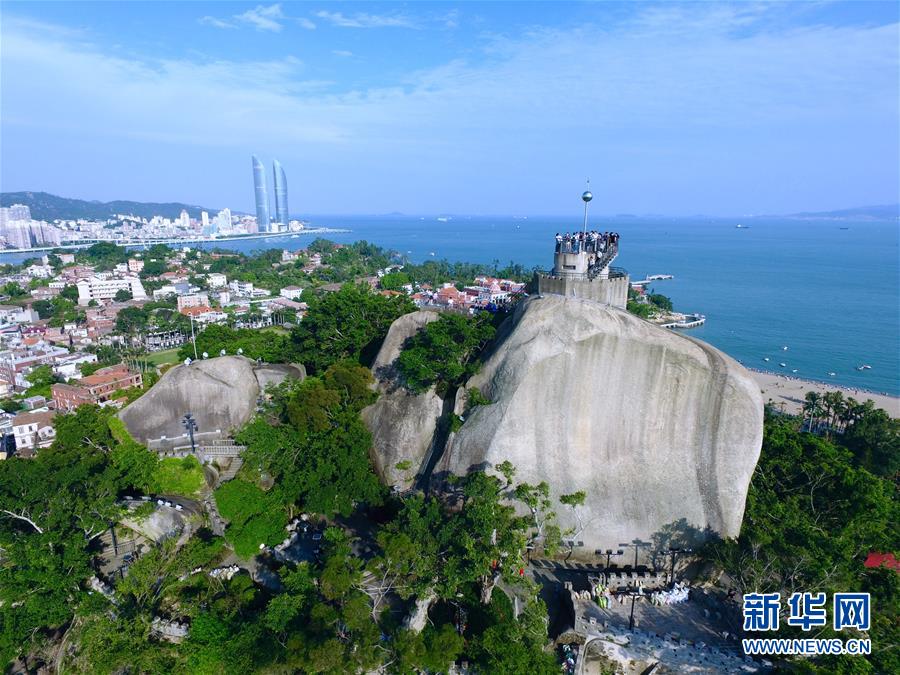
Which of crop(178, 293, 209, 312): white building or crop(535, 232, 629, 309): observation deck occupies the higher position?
crop(535, 232, 629, 309): observation deck

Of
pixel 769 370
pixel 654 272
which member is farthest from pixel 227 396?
pixel 654 272

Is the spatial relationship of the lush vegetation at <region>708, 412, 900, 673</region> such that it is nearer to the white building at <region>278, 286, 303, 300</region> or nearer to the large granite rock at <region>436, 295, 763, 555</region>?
the large granite rock at <region>436, 295, 763, 555</region>

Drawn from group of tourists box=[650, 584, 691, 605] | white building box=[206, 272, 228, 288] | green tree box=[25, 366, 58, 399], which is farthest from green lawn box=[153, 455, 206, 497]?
white building box=[206, 272, 228, 288]

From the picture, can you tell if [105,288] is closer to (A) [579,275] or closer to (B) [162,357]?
(B) [162,357]

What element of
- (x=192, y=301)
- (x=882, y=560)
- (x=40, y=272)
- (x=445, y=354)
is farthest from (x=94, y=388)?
(x=40, y=272)

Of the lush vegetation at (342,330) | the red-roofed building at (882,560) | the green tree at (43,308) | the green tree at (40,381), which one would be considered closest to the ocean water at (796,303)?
the red-roofed building at (882,560)
